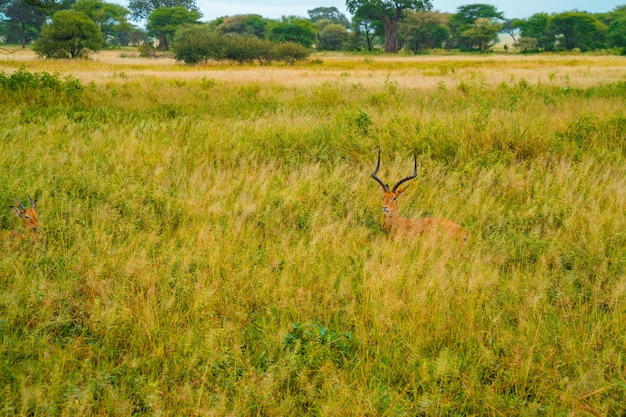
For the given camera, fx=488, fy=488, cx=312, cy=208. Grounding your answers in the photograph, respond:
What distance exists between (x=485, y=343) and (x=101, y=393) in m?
2.36

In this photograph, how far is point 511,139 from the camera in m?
7.86

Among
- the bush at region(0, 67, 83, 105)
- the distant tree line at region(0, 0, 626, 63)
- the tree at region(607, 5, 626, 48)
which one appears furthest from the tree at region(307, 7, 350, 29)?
the bush at region(0, 67, 83, 105)

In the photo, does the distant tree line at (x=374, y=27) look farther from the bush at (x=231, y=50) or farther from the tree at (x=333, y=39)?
the bush at (x=231, y=50)

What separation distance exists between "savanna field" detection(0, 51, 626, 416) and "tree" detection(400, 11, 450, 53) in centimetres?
6665

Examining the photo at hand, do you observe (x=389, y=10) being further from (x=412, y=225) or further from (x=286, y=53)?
(x=412, y=225)

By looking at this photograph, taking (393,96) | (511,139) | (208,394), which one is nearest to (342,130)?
(511,139)

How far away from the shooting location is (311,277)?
12.8 feet

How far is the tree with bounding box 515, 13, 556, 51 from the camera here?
236 feet

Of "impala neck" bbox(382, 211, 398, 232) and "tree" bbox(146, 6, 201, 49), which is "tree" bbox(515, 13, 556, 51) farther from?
"impala neck" bbox(382, 211, 398, 232)

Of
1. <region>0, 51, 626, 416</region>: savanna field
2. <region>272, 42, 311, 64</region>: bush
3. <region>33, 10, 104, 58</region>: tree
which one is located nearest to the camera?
<region>0, 51, 626, 416</region>: savanna field

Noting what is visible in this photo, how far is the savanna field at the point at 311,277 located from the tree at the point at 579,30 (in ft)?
236

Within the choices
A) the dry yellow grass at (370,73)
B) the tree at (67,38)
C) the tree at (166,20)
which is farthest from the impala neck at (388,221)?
the tree at (166,20)

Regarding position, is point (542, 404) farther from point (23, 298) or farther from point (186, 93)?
point (186, 93)

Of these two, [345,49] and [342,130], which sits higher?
[345,49]
